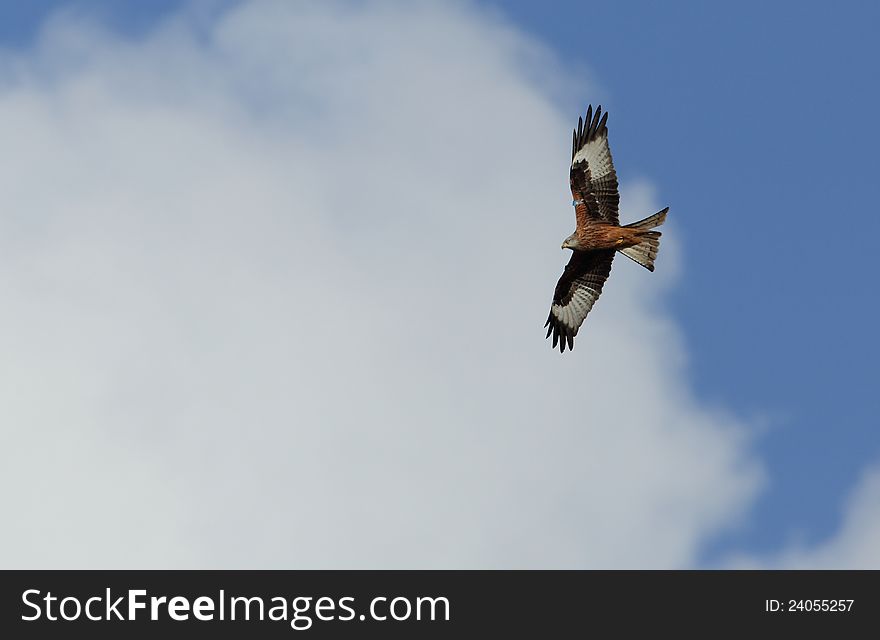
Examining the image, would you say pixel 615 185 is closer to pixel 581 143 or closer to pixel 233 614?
pixel 581 143

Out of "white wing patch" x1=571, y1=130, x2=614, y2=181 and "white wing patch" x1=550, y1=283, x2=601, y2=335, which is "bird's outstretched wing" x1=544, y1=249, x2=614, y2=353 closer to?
"white wing patch" x1=550, y1=283, x2=601, y2=335

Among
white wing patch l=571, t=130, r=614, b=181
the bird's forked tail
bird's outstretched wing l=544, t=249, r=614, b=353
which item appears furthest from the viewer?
bird's outstretched wing l=544, t=249, r=614, b=353

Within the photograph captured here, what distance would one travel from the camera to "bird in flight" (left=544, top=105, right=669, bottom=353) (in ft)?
126

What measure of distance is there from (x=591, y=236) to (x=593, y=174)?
1.82 meters

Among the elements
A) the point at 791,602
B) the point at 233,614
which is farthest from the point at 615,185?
the point at 233,614

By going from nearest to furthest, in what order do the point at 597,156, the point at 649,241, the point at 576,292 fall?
the point at 649,241 < the point at 597,156 < the point at 576,292

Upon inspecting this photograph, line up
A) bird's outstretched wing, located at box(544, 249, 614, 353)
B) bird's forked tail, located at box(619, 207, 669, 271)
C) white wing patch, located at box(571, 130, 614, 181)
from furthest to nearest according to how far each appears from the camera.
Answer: bird's outstretched wing, located at box(544, 249, 614, 353)
white wing patch, located at box(571, 130, 614, 181)
bird's forked tail, located at box(619, 207, 669, 271)

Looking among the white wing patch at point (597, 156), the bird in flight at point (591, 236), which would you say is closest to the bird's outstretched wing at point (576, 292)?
the bird in flight at point (591, 236)

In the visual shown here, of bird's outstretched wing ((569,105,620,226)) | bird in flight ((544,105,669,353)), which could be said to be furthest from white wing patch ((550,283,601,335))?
bird's outstretched wing ((569,105,620,226))

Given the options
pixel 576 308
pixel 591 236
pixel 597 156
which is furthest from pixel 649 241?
pixel 576 308

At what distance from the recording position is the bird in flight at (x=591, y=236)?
38.3m

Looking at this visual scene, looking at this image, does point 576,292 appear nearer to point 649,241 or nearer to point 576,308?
point 576,308

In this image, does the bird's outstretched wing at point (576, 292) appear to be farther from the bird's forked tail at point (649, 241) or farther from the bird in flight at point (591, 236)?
the bird's forked tail at point (649, 241)

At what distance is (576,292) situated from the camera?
41.8 m
